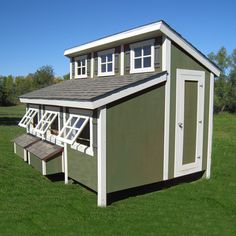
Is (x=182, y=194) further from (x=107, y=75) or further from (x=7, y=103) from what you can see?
(x=7, y=103)

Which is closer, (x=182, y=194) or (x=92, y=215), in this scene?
(x=92, y=215)

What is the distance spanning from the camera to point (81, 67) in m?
11.8

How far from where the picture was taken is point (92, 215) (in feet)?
19.9

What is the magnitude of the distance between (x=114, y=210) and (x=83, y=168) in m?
1.51

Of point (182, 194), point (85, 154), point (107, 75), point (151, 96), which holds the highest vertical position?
point (107, 75)

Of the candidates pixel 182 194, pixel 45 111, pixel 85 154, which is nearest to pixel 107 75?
pixel 45 111

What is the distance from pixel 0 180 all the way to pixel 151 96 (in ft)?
17.4

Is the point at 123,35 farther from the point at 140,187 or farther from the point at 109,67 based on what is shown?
the point at 140,187

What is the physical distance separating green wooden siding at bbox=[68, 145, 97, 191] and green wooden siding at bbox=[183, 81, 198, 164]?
2945 mm

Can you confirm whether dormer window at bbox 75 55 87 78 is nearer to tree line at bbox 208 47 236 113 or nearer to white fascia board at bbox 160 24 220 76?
white fascia board at bbox 160 24 220 76

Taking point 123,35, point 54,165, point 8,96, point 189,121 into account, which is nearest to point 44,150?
point 54,165

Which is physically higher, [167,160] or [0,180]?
[167,160]

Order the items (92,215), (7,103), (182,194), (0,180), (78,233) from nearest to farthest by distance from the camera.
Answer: (78,233) < (92,215) < (182,194) < (0,180) < (7,103)

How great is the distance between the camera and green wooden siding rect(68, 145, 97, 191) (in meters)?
6.79
